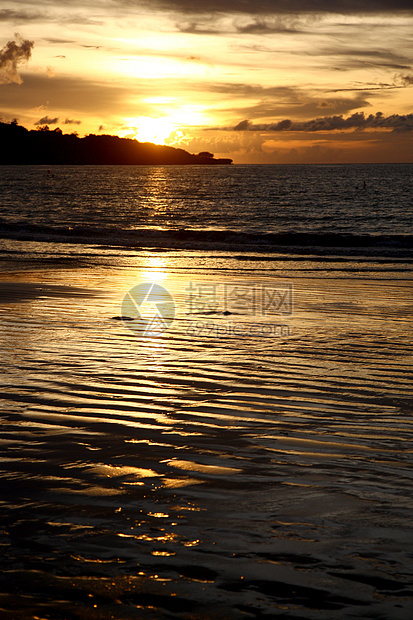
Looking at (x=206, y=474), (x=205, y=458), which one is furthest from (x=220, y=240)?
(x=206, y=474)

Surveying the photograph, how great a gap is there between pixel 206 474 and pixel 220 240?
1147 inches

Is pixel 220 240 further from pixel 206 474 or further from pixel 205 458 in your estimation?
pixel 206 474

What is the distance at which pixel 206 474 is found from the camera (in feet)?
14.5

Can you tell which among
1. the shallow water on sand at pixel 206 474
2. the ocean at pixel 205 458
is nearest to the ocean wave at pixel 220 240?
the ocean at pixel 205 458

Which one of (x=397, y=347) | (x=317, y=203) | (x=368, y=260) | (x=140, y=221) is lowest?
(x=397, y=347)

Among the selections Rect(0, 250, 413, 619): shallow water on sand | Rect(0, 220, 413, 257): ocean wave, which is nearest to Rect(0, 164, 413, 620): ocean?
Rect(0, 250, 413, 619): shallow water on sand

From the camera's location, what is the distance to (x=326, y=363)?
7711 millimetres

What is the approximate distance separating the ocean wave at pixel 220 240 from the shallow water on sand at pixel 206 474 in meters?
18.5

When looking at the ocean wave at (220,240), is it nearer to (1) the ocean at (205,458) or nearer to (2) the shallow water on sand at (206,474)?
(1) the ocean at (205,458)

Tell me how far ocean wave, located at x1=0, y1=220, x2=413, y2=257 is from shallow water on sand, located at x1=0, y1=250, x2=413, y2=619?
729 inches

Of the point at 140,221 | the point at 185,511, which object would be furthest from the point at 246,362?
the point at 140,221

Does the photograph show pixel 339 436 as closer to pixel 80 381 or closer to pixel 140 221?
pixel 80 381

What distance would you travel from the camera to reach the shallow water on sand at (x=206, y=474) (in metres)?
3.09

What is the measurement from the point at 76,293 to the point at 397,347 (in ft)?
25.4
